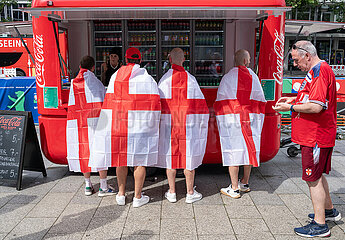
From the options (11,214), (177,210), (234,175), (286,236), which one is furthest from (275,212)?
(11,214)

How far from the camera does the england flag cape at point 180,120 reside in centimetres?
390

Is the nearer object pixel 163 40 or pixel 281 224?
pixel 281 224

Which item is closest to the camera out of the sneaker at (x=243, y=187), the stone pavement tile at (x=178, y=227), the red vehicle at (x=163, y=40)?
the stone pavement tile at (x=178, y=227)

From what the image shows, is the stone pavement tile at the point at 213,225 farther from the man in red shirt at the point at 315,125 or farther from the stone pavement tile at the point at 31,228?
the stone pavement tile at the point at 31,228

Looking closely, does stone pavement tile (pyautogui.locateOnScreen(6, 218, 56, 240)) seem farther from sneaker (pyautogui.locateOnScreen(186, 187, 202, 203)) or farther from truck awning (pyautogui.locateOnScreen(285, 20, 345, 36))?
truck awning (pyautogui.locateOnScreen(285, 20, 345, 36))

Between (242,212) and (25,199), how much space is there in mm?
2664

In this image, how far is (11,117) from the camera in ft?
15.2

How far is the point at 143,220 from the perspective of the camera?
3.57 meters

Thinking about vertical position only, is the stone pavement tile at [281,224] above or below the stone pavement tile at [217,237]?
above

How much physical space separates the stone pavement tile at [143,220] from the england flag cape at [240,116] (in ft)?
3.70

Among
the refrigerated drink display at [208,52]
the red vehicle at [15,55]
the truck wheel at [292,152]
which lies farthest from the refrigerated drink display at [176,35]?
the red vehicle at [15,55]

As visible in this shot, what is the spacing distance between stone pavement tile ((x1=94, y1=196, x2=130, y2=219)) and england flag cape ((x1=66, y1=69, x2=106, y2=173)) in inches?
17.0

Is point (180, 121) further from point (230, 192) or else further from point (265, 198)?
point (265, 198)

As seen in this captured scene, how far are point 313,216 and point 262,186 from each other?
1145 millimetres
